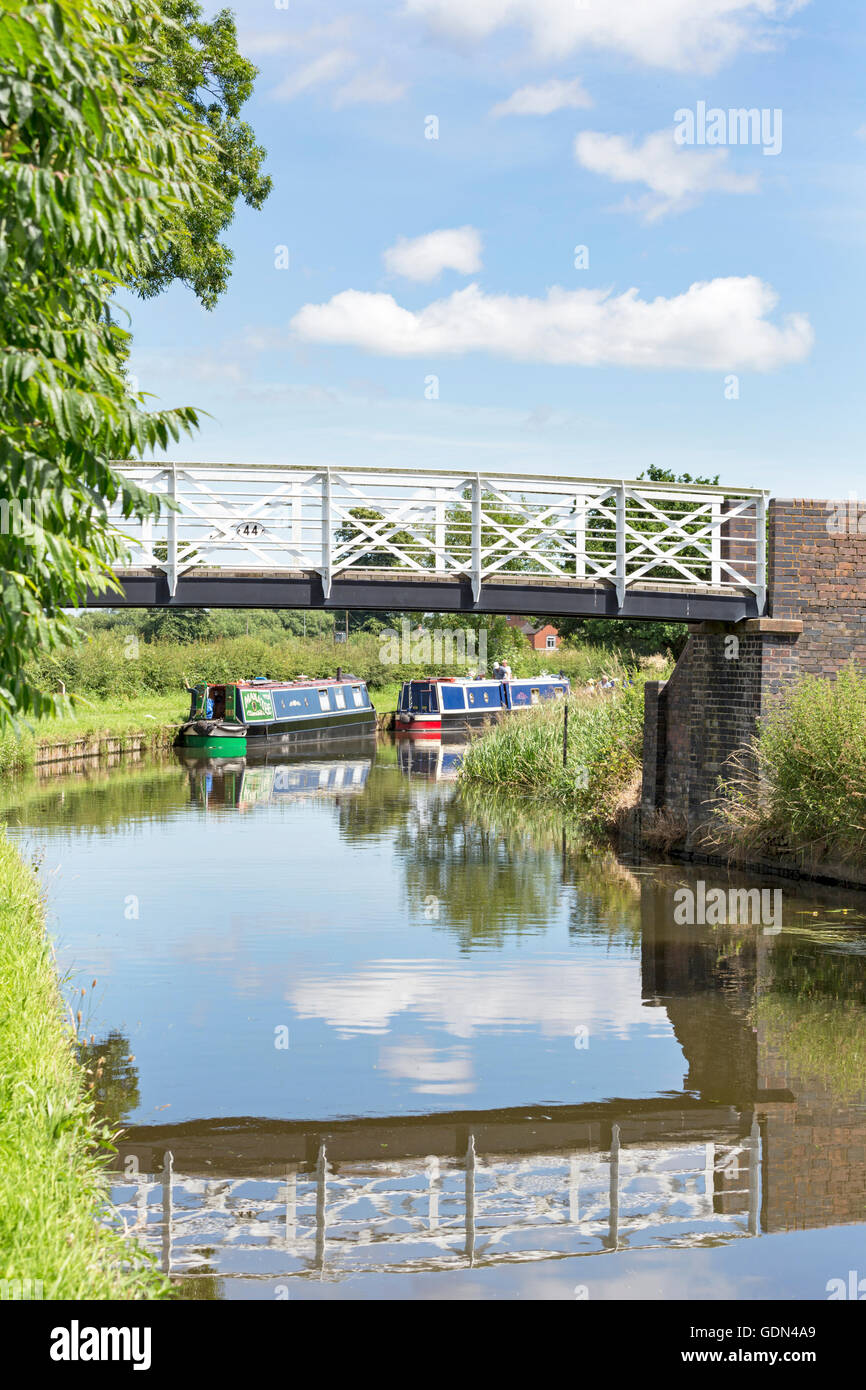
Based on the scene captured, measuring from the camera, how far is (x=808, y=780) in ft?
46.6

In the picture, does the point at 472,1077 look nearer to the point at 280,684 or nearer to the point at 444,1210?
the point at 444,1210

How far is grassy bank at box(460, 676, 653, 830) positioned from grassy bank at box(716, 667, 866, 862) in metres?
4.25

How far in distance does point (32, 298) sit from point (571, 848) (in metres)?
14.4

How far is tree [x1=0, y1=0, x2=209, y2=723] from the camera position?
3826mm

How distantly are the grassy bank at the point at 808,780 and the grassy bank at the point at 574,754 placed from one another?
425 cm

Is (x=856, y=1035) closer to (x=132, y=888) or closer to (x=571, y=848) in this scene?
(x=132, y=888)

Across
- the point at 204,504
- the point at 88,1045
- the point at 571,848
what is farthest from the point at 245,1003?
the point at 571,848

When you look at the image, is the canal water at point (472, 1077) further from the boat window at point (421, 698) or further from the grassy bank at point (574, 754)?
the boat window at point (421, 698)

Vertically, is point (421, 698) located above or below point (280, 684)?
below

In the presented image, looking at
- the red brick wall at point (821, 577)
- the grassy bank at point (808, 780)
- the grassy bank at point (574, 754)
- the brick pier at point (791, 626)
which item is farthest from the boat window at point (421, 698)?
the grassy bank at point (808, 780)

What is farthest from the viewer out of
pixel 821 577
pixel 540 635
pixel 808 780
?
pixel 540 635

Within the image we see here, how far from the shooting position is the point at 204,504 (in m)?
14.5

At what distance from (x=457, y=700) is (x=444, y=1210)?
121 ft

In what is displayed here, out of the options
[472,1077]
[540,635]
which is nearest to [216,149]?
[472,1077]
